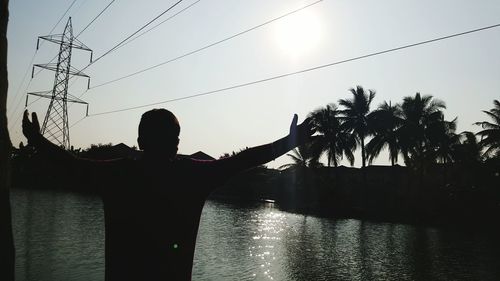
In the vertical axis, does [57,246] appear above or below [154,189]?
below

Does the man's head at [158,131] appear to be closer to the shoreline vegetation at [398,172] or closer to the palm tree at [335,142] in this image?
the shoreline vegetation at [398,172]

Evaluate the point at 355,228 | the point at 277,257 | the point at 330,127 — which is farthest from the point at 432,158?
the point at 277,257

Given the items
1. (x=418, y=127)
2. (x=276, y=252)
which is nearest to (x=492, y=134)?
(x=418, y=127)

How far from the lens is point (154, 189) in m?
1.93

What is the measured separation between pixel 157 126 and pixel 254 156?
509 mm

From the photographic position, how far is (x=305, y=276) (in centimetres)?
1525

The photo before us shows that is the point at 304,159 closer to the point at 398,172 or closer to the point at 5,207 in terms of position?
the point at 398,172

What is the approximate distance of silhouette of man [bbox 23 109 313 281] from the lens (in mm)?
1896

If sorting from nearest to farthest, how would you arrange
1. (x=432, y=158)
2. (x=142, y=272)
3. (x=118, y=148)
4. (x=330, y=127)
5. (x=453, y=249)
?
(x=142, y=272), (x=453, y=249), (x=432, y=158), (x=330, y=127), (x=118, y=148)

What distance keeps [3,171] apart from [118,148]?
70.5 meters

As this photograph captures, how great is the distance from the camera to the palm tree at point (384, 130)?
4612cm

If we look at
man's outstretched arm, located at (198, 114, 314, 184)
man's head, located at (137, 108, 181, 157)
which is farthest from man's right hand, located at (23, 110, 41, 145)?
man's outstretched arm, located at (198, 114, 314, 184)

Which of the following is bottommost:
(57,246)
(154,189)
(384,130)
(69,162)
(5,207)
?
(57,246)

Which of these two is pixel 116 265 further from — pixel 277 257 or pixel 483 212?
pixel 483 212
